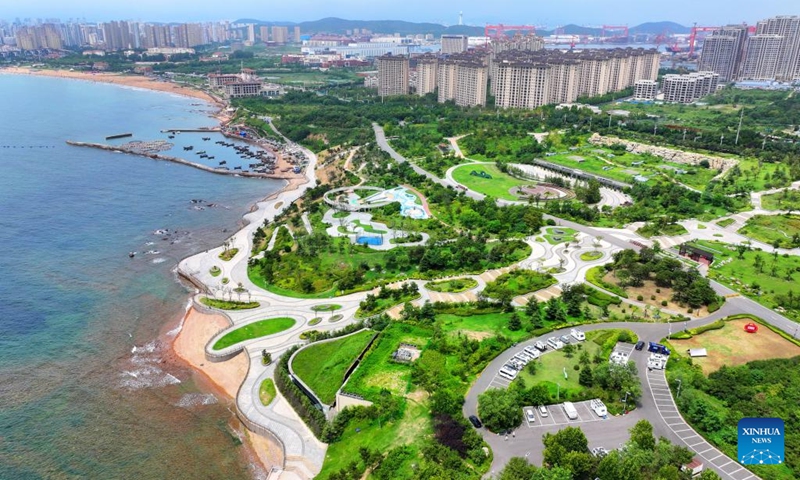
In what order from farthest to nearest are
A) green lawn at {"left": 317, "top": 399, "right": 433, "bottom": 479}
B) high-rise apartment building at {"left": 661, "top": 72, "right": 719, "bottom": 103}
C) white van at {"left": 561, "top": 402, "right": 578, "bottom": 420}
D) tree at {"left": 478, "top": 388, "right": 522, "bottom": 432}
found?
high-rise apartment building at {"left": 661, "top": 72, "right": 719, "bottom": 103} < white van at {"left": 561, "top": 402, "right": 578, "bottom": 420} < green lawn at {"left": 317, "top": 399, "right": 433, "bottom": 479} < tree at {"left": 478, "top": 388, "right": 522, "bottom": 432}

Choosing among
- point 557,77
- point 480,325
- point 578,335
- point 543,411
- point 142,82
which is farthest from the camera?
point 142,82

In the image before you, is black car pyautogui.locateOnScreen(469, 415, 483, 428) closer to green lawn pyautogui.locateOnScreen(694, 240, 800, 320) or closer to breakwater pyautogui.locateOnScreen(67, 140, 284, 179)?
green lawn pyautogui.locateOnScreen(694, 240, 800, 320)

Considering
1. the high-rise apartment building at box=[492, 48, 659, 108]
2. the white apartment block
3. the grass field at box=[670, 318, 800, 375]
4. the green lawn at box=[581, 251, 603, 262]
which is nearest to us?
the grass field at box=[670, 318, 800, 375]

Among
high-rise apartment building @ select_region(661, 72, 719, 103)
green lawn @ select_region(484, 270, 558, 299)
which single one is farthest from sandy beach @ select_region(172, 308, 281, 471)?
high-rise apartment building @ select_region(661, 72, 719, 103)

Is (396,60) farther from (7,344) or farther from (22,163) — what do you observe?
(7,344)

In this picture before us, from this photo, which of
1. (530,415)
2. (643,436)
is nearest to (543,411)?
(530,415)

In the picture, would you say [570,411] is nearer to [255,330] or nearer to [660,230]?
[255,330]

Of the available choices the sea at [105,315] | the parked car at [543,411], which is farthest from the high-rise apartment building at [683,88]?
the parked car at [543,411]
